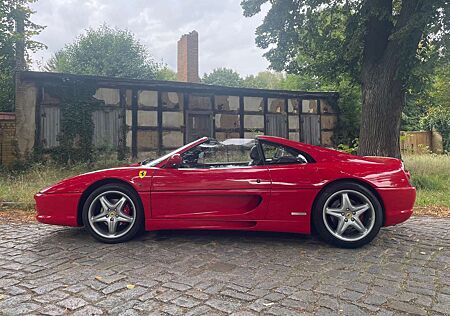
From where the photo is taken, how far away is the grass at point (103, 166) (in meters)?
6.16

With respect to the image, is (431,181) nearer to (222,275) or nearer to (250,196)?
(250,196)

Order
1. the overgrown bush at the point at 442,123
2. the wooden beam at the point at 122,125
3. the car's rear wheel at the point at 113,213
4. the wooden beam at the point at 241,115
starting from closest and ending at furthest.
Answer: the car's rear wheel at the point at 113,213
the wooden beam at the point at 122,125
the wooden beam at the point at 241,115
the overgrown bush at the point at 442,123

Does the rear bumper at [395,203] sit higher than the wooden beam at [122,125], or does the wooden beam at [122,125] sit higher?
the wooden beam at [122,125]

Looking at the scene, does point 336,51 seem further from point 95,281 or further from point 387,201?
point 95,281

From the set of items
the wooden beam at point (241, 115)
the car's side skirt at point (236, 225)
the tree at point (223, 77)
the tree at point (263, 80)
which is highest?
the tree at point (263, 80)

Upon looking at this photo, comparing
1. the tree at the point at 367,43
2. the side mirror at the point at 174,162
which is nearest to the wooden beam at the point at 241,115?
the tree at the point at 367,43

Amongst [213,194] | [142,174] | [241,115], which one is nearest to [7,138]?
Result: [241,115]

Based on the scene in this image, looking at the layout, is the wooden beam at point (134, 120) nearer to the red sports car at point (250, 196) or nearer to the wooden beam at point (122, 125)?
the wooden beam at point (122, 125)

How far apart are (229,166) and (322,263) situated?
136 centimetres

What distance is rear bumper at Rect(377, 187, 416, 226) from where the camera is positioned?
11.6 feet

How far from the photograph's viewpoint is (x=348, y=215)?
351cm

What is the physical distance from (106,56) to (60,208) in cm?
2153

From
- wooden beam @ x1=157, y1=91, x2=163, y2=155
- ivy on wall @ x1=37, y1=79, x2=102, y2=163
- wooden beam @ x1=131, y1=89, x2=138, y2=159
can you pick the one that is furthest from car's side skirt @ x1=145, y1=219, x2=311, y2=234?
wooden beam @ x1=157, y1=91, x2=163, y2=155

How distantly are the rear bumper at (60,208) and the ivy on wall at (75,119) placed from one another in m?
8.79
